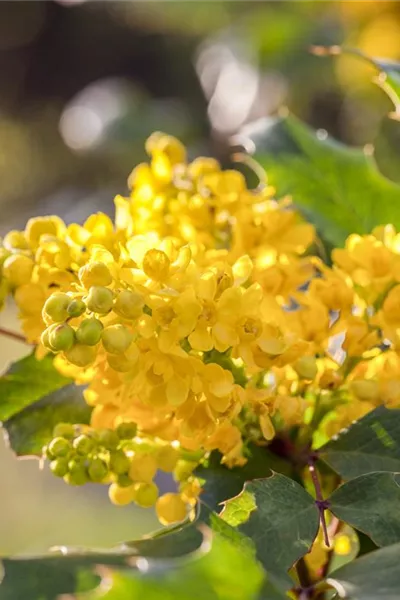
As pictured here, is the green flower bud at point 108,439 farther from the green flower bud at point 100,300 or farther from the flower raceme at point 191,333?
the green flower bud at point 100,300

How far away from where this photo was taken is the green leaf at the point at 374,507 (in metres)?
0.52

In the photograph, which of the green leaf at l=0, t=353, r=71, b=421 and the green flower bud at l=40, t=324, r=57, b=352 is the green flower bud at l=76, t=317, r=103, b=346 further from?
the green leaf at l=0, t=353, r=71, b=421

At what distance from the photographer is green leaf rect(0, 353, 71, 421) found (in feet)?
2.23

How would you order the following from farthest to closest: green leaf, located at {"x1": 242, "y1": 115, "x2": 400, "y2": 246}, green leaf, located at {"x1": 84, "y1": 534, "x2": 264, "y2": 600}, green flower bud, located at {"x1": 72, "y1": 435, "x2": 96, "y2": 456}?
1. green leaf, located at {"x1": 242, "y1": 115, "x2": 400, "y2": 246}
2. green flower bud, located at {"x1": 72, "y1": 435, "x2": 96, "y2": 456}
3. green leaf, located at {"x1": 84, "y1": 534, "x2": 264, "y2": 600}

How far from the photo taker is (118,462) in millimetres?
609

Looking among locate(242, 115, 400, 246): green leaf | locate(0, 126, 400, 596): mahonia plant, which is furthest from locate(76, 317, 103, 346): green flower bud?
locate(242, 115, 400, 246): green leaf

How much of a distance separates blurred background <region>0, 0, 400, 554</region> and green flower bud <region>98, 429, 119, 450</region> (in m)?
0.37

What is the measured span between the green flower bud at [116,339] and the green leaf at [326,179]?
1.10 feet

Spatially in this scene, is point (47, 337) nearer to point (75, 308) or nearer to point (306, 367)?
point (75, 308)

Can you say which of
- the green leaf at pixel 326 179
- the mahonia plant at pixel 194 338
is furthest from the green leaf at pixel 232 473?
the green leaf at pixel 326 179

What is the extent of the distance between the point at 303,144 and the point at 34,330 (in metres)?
0.38

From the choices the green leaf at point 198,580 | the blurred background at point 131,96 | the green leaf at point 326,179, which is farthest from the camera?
the blurred background at point 131,96

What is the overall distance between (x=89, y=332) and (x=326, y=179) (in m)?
0.41

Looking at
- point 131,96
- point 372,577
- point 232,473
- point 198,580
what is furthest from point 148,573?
point 131,96
